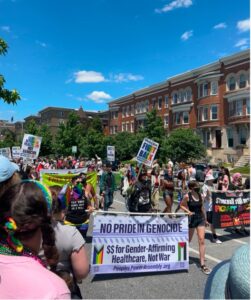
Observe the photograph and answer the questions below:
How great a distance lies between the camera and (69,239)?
2.87m

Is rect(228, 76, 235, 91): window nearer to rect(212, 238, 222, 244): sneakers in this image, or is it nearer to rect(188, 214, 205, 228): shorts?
rect(212, 238, 222, 244): sneakers

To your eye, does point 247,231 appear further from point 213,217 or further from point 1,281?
point 1,281

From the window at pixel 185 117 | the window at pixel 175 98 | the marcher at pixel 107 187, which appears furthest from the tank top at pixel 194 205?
the window at pixel 175 98

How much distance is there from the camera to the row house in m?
39.9

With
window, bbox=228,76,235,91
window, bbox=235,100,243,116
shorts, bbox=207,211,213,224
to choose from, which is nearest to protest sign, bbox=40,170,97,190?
shorts, bbox=207,211,213,224

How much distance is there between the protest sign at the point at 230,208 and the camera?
8.24 meters

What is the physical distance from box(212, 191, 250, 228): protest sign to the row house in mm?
30559

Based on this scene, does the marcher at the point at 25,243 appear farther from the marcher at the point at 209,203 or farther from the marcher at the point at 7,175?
the marcher at the point at 209,203

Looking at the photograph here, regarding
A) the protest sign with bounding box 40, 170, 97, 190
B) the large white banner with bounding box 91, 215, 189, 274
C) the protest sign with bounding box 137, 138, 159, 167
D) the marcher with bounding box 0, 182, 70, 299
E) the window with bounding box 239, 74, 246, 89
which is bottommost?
the large white banner with bounding box 91, 215, 189, 274

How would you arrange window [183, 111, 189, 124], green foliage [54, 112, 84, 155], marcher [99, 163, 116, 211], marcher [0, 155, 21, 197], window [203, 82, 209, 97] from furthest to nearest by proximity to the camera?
green foliage [54, 112, 84, 155], window [183, 111, 189, 124], window [203, 82, 209, 97], marcher [99, 163, 116, 211], marcher [0, 155, 21, 197]

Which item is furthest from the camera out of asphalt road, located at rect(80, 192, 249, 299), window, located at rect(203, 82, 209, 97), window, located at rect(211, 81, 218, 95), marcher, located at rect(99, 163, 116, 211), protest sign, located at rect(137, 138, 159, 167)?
window, located at rect(203, 82, 209, 97)

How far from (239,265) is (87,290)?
14.7 ft

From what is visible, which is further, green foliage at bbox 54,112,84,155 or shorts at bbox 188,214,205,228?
green foliage at bbox 54,112,84,155

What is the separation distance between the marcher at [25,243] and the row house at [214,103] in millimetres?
38168
